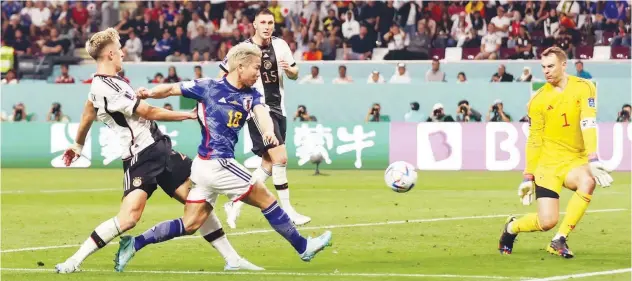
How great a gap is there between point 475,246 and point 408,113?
16.5m

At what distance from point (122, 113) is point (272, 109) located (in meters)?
4.67

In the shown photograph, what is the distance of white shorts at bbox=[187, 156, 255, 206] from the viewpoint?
10.6m

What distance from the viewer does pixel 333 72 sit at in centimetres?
3216

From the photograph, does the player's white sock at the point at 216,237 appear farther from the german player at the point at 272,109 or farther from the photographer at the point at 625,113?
the photographer at the point at 625,113

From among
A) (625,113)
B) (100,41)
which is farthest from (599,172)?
(625,113)

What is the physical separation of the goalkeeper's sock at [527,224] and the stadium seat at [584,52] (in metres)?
19.6

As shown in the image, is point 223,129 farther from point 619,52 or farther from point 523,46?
point 619,52

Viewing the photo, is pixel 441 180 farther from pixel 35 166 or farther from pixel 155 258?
pixel 155 258

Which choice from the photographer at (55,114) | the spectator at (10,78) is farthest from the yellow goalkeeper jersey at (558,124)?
the spectator at (10,78)

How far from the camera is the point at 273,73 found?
50.4ft

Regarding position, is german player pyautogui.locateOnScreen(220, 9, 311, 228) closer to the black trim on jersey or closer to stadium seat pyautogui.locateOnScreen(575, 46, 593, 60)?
the black trim on jersey

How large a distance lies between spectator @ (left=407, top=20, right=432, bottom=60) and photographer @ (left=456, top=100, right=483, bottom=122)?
3169mm

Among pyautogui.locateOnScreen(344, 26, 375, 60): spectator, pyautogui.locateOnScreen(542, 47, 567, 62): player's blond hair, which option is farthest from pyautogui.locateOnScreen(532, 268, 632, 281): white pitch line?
pyautogui.locateOnScreen(344, 26, 375, 60): spectator

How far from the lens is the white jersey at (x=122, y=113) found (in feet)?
35.3
